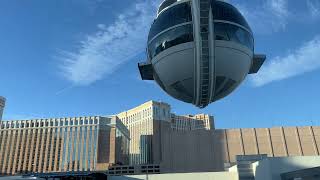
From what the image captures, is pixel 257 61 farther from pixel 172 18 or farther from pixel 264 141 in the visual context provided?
pixel 264 141

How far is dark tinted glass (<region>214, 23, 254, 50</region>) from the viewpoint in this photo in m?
26.0

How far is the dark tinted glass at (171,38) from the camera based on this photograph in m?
25.9

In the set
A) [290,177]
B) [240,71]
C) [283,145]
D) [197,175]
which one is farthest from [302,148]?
[240,71]

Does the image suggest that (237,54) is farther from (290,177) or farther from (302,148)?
(302,148)

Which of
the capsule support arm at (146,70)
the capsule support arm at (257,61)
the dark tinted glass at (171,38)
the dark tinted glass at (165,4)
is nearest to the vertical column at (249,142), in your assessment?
the capsule support arm at (257,61)

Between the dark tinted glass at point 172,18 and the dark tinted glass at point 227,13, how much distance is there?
2010mm

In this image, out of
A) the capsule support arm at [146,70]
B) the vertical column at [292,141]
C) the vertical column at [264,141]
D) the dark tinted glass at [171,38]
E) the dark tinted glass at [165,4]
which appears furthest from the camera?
the vertical column at [264,141]

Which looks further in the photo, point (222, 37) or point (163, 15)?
point (163, 15)

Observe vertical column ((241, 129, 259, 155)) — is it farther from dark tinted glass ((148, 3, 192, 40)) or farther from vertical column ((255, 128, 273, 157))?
dark tinted glass ((148, 3, 192, 40))

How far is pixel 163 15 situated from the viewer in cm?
2836

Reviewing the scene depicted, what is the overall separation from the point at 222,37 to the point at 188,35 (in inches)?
98.6

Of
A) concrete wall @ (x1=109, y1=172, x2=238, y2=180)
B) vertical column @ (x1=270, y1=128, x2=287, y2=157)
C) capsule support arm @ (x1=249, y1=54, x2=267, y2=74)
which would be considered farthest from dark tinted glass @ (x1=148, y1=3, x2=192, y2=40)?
vertical column @ (x1=270, y1=128, x2=287, y2=157)

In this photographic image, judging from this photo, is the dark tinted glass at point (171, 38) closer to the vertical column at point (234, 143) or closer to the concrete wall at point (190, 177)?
the concrete wall at point (190, 177)

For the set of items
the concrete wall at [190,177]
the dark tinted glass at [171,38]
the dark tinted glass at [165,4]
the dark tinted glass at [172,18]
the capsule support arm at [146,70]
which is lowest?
the concrete wall at [190,177]
